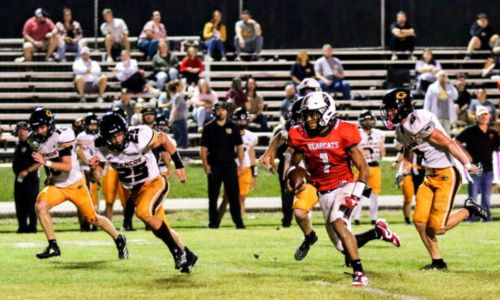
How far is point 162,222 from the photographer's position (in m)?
12.1

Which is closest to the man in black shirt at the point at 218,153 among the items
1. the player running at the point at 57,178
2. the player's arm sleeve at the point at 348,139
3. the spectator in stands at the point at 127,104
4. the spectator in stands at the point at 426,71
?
the spectator in stands at the point at 127,104

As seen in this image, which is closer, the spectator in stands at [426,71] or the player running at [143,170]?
the player running at [143,170]

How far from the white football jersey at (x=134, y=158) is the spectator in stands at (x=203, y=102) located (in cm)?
1224

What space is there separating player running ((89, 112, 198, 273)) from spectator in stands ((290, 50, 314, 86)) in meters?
13.2

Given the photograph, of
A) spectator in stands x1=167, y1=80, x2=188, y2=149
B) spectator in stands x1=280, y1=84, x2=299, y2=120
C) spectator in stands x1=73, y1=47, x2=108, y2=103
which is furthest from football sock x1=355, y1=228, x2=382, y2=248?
spectator in stands x1=73, y1=47, x2=108, y2=103

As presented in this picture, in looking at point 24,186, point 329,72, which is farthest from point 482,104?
point 24,186

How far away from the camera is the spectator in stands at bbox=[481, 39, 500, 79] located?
27.5 metres

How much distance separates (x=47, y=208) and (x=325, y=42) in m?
15.3

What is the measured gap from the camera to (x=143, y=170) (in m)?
12.5

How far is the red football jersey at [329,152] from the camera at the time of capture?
11.1m

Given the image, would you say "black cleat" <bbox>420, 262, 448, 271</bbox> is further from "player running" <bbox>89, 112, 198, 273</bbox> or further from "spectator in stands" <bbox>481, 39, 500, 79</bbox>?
"spectator in stands" <bbox>481, 39, 500, 79</bbox>

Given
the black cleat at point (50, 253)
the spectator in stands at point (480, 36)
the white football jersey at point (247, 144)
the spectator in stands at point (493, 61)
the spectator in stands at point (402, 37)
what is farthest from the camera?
the spectator in stands at point (480, 36)

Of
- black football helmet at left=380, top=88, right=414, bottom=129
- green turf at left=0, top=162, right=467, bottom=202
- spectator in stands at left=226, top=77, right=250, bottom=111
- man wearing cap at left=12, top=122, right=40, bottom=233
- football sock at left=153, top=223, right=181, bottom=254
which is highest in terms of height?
black football helmet at left=380, top=88, right=414, bottom=129

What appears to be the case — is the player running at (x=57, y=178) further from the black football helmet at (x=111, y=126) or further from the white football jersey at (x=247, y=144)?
the white football jersey at (x=247, y=144)
